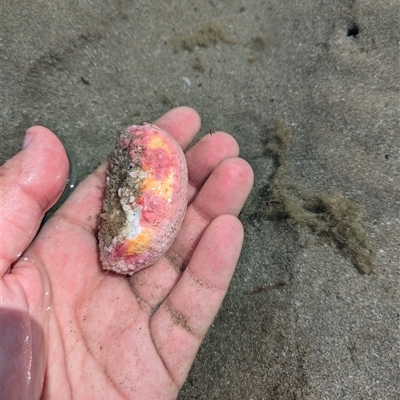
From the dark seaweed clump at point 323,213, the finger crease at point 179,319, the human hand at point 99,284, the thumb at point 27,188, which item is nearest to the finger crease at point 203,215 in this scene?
the human hand at point 99,284

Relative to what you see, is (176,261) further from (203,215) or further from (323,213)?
(323,213)

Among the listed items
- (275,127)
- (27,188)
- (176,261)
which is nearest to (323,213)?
(275,127)

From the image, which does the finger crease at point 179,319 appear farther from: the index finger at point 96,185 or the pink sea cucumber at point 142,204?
the index finger at point 96,185

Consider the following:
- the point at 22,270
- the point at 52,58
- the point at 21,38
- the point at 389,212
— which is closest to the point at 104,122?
the point at 52,58

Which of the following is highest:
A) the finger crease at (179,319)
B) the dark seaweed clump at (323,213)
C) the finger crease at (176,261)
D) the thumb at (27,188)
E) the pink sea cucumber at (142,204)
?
the thumb at (27,188)

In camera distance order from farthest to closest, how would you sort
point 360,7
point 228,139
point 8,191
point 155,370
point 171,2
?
point 171,2, point 360,7, point 228,139, point 155,370, point 8,191

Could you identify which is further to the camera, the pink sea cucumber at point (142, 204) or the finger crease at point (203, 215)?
the finger crease at point (203, 215)

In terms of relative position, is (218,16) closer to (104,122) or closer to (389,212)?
(104,122)
